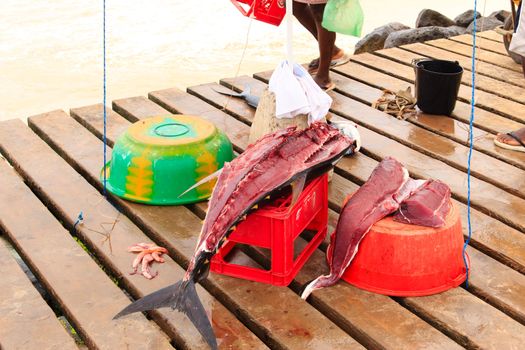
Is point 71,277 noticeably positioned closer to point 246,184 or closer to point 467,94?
point 246,184

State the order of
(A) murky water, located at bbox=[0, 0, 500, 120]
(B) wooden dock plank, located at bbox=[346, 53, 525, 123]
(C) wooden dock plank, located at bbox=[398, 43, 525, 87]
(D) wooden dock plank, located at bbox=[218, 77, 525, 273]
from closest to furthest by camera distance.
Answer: (D) wooden dock plank, located at bbox=[218, 77, 525, 273] → (B) wooden dock plank, located at bbox=[346, 53, 525, 123] → (C) wooden dock plank, located at bbox=[398, 43, 525, 87] → (A) murky water, located at bbox=[0, 0, 500, 120]

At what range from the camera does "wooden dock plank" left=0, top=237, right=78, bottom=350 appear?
293cm

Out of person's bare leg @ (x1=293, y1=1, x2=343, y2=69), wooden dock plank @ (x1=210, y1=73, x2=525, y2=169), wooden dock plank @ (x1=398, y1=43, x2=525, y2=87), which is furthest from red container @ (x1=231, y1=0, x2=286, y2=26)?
wooden dock plank @ (x1=398, y1=43, x2=525, y2=87)

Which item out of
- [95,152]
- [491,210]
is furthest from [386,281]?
[95,152]

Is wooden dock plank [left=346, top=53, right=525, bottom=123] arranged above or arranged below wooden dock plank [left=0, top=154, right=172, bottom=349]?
above

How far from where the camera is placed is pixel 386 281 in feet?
10.5

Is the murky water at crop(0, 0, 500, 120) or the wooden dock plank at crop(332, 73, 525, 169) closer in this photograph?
the wooden dock plank at crop(332, 73, 525, 169)

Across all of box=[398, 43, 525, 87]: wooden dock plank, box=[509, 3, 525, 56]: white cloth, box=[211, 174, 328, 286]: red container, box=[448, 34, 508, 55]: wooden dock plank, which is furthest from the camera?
box=[448, 34, 508, 55]: wooden dock plank

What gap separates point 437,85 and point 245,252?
6.88ft

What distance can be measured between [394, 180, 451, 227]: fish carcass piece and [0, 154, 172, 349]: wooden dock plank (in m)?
1.16

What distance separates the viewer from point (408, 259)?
3148 millimetres

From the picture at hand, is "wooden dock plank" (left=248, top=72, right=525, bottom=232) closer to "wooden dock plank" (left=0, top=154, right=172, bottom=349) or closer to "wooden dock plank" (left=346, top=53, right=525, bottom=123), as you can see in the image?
"wooden dock plank" (left=346, top=53, right=525, bottom=123)

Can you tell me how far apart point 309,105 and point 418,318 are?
4.36 feet

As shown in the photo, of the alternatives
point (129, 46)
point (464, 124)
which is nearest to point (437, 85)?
point (464, 124)
